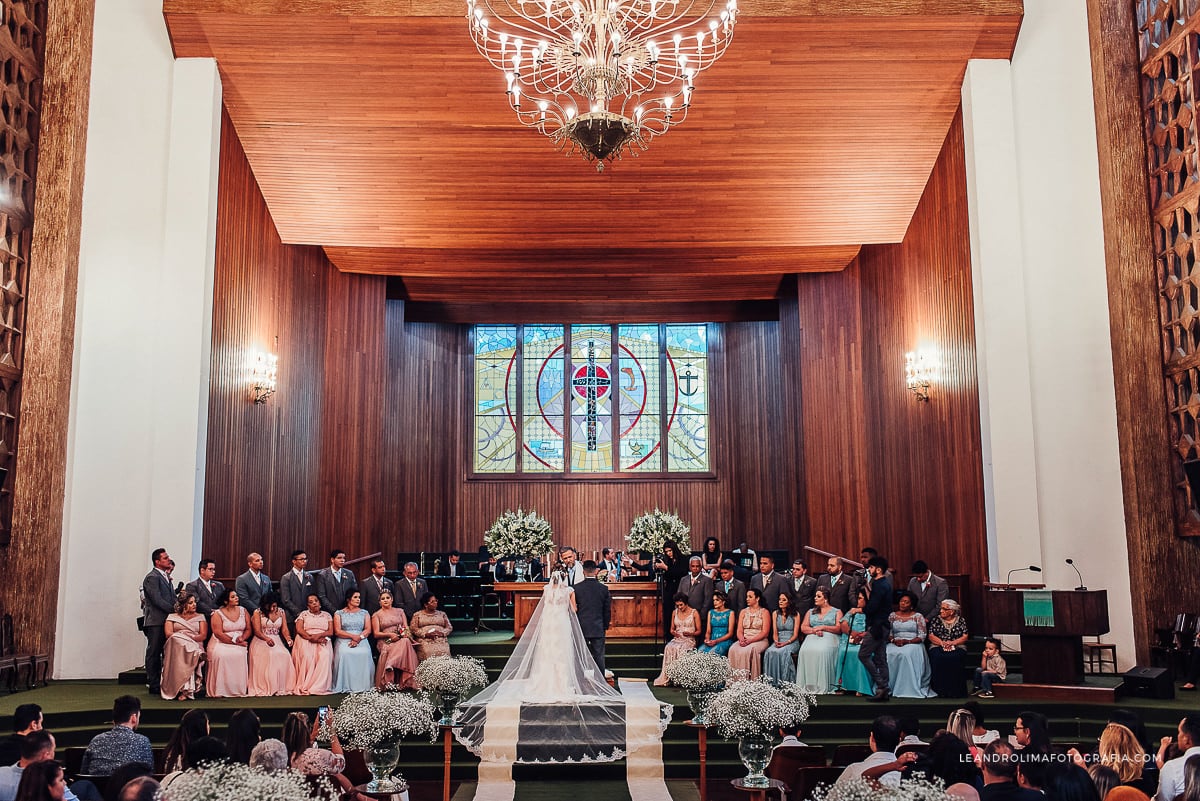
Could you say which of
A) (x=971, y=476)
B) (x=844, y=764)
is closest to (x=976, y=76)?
(x=971, y=476)

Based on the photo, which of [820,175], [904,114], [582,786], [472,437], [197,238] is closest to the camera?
[582,786]

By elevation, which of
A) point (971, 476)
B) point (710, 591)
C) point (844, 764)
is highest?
point (971, 476)

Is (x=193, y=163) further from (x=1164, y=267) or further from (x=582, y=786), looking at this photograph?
(x=1164, y=267)

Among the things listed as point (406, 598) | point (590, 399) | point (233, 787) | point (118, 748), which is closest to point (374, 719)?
point (118, 748)

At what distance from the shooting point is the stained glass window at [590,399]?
18891 mm

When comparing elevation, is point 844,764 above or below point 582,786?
above

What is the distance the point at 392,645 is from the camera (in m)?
9.93

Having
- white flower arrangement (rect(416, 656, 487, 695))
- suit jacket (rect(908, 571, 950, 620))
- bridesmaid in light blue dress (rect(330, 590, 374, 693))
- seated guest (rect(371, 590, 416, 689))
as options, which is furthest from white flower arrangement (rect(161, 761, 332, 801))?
suit jacket (rect(908, 571, 950, 620))

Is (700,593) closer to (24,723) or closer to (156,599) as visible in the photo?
(156,599)

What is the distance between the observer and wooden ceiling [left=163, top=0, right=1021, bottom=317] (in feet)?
34.1

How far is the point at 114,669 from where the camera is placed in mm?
9750

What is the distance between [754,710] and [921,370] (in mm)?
6401

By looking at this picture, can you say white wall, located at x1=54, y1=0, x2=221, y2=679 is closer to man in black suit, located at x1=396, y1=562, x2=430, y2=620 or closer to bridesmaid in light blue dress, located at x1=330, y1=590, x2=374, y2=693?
bridesmaid in light blue dress, located at x1=330, y1=590, x2=374, y2=693

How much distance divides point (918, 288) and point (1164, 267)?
3.04 m
